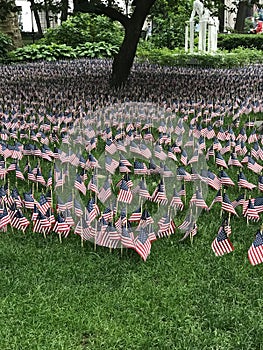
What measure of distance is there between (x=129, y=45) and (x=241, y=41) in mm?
15268

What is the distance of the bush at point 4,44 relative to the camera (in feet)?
66.2

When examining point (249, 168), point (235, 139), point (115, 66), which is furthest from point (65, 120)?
point (115, 66)

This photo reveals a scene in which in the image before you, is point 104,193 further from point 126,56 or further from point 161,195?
point 126,56

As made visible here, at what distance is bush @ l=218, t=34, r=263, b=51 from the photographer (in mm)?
26109

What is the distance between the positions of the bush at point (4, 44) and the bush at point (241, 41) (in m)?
10.1

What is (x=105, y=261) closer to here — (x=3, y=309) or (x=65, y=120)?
(x=3, y=309)

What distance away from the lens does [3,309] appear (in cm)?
350

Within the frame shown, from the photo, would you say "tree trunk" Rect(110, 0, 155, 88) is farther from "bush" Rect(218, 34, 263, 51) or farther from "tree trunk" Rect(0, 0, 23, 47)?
"bush" Rect(218, 34, 263, 51)

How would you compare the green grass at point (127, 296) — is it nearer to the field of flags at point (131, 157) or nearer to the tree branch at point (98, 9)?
the field of flags at point (131, 157)

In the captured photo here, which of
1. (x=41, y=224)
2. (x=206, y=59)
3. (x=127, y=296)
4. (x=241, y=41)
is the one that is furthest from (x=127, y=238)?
(x=241, y=41)

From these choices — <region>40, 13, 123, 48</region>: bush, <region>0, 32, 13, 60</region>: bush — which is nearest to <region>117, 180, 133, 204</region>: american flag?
<region>0, 32, 13, 60</region>: bush

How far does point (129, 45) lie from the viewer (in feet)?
40.9

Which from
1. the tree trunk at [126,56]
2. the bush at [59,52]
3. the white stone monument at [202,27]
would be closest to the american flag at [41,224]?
the tree trunk at [126,56]

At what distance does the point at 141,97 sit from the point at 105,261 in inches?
269
